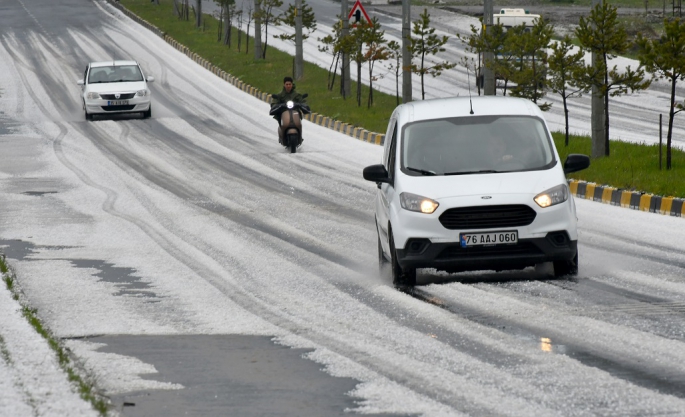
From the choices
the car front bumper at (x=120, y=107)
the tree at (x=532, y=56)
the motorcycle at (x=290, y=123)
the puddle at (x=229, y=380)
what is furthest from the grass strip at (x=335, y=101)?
→ the puddle at (x=229, y=380)

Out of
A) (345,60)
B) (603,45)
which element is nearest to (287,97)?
(603,45)

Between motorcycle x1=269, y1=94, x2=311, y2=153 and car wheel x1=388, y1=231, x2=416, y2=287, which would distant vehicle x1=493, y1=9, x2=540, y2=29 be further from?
car wheel x1=388, y1=231, x2=416, y2=287

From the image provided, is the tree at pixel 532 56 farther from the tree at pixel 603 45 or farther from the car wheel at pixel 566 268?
the car wheel at pixel 566 268

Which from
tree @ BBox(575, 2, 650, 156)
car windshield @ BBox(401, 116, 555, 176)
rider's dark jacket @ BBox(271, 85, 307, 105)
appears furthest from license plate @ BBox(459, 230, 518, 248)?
rider's dark jacket @ BBox(271, 85, 307, 105)

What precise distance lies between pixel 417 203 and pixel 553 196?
1161 mm

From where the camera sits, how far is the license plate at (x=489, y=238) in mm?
10969

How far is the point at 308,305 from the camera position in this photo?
10.3 m

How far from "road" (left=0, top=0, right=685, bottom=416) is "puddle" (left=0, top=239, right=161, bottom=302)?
0.04 metres

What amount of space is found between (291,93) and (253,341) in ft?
64.9

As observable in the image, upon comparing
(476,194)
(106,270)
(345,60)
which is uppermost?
(476,194)

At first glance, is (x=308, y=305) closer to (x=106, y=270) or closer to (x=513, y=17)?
(x=106, y=270)

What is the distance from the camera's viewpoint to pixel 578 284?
1089 cm

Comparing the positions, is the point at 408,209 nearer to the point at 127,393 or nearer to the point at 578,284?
the point at 578,284

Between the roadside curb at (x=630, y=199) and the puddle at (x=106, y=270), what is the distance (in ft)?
24.3
